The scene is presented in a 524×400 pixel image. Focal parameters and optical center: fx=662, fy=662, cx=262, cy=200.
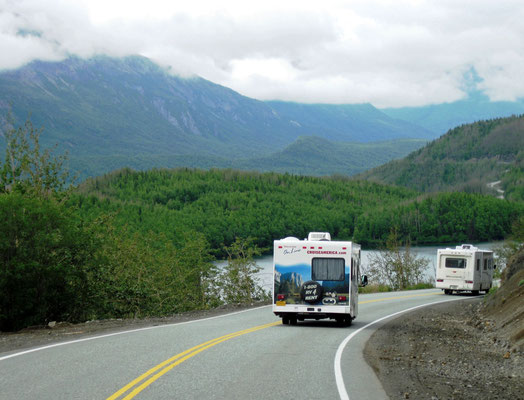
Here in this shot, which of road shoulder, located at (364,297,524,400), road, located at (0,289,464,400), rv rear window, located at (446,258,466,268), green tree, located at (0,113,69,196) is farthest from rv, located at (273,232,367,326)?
rv rear window, located at (446,258,466,268)

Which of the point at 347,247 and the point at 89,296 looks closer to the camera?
the point at 347,247

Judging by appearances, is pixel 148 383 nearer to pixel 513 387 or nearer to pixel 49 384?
pixel 49 384

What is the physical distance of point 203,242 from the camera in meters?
46.1

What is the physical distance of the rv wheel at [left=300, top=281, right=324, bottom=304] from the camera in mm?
Answer: 20203

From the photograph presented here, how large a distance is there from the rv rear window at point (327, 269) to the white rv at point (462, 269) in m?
23.4

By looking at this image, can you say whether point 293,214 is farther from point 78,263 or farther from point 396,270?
point 78,263

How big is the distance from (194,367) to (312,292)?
9097mm

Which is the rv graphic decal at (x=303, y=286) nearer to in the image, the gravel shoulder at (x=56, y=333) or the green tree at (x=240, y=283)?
the gravel shoulder at (x=56, y=333)

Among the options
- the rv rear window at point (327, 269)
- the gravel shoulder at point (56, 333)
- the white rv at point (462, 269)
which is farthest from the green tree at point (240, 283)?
the rv rear window at point (327, 269)

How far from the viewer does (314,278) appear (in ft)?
66.8

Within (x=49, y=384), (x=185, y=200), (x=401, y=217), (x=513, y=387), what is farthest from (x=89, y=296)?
(x=185, y=200)

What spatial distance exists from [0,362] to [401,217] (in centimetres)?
16037

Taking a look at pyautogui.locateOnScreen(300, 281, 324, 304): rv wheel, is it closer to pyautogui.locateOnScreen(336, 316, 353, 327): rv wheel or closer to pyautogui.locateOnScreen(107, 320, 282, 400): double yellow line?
pyautogui.locateOnScreen(336, 316, 353, 327): rv wheel

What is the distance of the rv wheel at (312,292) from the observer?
20.2 m
